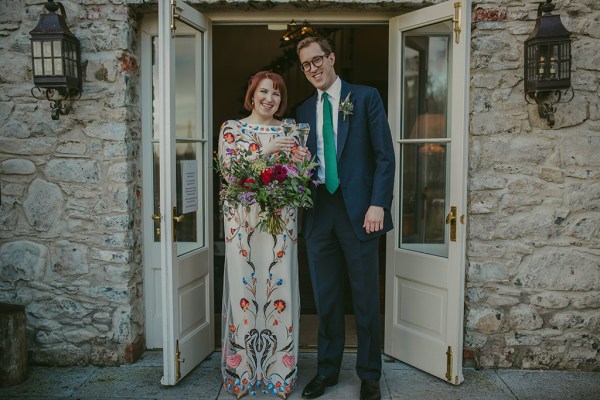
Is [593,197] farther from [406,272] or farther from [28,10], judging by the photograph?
[28,10]

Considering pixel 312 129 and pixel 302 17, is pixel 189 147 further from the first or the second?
pixel 302 17

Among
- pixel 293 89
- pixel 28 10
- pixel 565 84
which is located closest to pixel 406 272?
pixel 565 84

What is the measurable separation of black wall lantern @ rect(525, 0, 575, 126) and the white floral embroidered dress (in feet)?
5.71

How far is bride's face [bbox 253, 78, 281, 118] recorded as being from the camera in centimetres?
355

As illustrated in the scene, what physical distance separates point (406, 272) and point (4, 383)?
2.83m

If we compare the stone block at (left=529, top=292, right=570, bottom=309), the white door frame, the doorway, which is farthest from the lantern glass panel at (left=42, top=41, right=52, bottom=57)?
the doorway

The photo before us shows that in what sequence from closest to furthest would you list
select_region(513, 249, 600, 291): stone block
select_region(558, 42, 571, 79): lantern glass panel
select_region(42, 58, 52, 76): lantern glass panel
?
1. select_region(558, 42, 571, 79): lantern glass panel
2. select_region(42, 58, 52, 76): lantern glass panel
3. select_region(513, 249, 600, 291): stone block

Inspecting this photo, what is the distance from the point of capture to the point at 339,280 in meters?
3.67

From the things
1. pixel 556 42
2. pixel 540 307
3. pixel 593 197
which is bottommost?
pixel 540 307

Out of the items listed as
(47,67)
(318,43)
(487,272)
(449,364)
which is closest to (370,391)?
(449,364)

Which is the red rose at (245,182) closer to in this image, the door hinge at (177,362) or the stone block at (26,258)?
the door hinge at (177,362)

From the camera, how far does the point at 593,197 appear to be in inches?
154

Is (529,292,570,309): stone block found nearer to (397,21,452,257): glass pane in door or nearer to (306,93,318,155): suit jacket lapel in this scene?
(397,21,452,257): glass pane in door

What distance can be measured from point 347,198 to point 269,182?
0.53m
